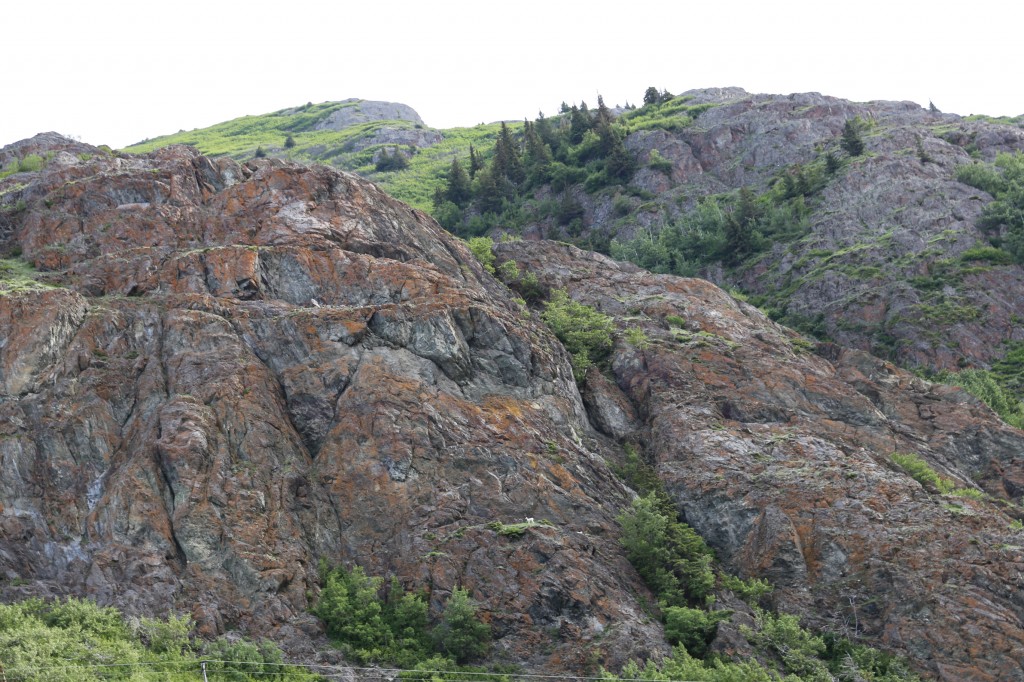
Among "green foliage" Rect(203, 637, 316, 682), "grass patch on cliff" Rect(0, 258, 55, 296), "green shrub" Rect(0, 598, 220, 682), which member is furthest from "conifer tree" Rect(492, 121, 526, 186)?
Result: "green shrub" Rect(0, 598, 220, 682)

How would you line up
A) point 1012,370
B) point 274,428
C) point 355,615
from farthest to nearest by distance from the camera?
point 1012,370 → point 274,428 → point 355,615

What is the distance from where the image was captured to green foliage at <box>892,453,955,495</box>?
1372 inches

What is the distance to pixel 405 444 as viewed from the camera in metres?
31.5

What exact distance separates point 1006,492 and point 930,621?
41.5 feet

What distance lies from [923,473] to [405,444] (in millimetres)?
21241

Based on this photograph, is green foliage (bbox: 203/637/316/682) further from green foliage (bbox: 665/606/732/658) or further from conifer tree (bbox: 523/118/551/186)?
conifer tree (bbox: 523/118/551/186)

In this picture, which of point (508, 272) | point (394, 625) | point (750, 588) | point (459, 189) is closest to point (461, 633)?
point (394, 625)

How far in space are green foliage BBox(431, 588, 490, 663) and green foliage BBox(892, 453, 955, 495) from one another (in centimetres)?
1923

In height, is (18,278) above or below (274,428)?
above

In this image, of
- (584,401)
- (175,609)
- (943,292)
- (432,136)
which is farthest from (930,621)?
(432,136)

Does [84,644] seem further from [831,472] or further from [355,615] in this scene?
[831,472]

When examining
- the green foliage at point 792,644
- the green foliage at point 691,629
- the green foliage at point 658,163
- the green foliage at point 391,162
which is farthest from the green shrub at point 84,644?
the green foliage at point 391,162

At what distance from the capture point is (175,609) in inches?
1007

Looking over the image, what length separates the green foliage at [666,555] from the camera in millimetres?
29922
